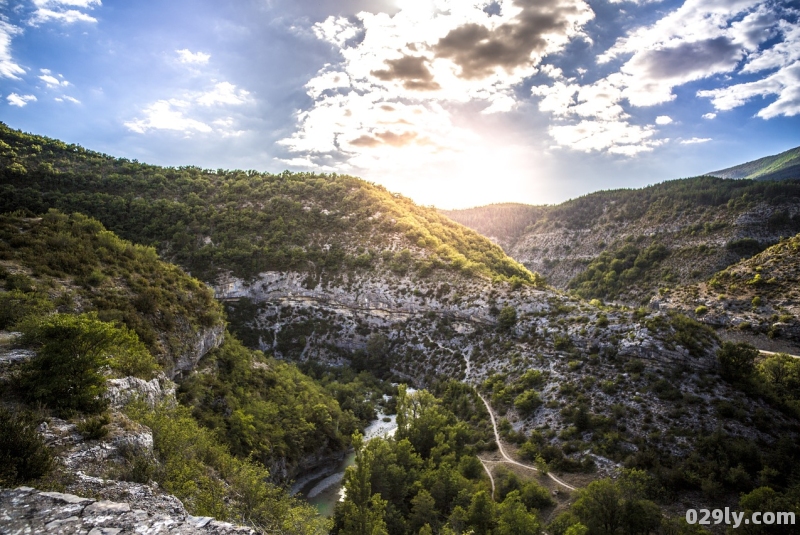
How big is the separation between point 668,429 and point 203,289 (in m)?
53.1

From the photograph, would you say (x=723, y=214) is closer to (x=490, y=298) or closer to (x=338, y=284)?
(x=490, y=298)

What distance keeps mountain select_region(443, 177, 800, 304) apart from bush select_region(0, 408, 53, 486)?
119 metres

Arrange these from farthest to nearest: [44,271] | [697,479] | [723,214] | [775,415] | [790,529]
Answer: [723,214] → [775,415] → [697,479] → [44,271] → [790,529]

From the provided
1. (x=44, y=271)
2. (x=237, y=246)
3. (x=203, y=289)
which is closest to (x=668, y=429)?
(x=203, y=289)

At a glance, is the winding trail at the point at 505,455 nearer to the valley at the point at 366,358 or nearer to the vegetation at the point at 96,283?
the valley at the point at 366,358

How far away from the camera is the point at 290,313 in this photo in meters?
78.9

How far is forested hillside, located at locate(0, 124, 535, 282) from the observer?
76.4 m

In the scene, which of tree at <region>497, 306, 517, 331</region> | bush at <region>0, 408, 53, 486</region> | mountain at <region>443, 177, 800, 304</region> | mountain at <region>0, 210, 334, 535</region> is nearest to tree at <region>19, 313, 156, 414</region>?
mountain at <region>0, 210, 334, 535</region>

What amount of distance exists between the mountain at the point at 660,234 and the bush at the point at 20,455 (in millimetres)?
119374

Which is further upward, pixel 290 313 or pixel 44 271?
pixel 44 271

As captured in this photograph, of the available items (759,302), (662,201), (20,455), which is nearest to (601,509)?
(20,455)

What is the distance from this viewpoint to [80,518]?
969 centimetres

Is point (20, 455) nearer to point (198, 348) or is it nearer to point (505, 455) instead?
point (198, 348)

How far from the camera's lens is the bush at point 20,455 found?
10.8 m
